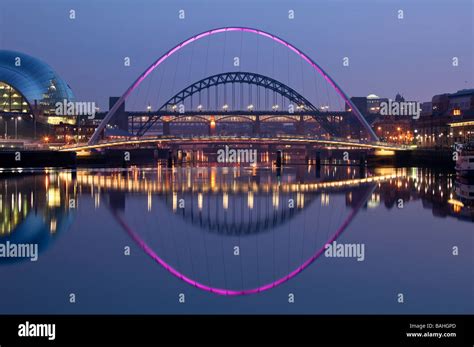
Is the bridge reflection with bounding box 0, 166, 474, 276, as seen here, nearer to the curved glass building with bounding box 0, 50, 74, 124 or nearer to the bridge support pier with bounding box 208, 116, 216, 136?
the curved glass building with bounding box 0, 50, 74, 124

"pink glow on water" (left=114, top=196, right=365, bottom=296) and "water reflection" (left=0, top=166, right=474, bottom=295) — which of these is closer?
"pink glow on water" (left=114, top=196, right=365, bottom=296)

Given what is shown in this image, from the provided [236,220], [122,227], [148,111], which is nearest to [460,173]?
[236,220]

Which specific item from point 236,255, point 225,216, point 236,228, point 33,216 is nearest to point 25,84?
point 33,216

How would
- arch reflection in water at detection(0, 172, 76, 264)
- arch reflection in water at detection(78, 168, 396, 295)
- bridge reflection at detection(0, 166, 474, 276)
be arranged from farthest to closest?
bridge reflection at detection(0, 166, 474, 276)
arch reflection in water at detection(0, 172, 76, 264)
arch reflection in water at detection(78, 168, 396, 295)

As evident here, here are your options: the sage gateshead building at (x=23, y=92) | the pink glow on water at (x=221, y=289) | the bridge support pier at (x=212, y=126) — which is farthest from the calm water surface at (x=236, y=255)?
the bridge support pier at (x=212, y=126)


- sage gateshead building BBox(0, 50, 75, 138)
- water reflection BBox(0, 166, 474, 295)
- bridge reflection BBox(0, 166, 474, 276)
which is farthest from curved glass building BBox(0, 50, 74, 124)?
bridge reflection BBox(0, 166, 474, 276)

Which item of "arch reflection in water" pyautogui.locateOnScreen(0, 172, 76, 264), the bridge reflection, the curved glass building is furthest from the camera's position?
the curved glass building

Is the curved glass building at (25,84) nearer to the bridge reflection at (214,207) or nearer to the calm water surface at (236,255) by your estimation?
→ the bridge reflection at (214,207)

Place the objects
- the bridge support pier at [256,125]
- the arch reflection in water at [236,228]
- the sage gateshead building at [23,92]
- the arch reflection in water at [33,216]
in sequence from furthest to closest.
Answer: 1. the bridge support pier at [256,125]
2. the sage gateshead building at [23,92]
3. the arch reflection in water at [33,216]
4. the arch reflection in water at [236,228]
